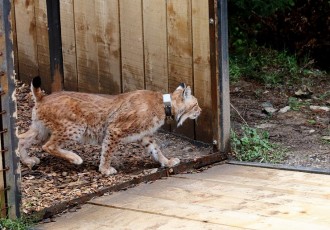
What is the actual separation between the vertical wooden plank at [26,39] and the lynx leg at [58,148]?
6.60ft

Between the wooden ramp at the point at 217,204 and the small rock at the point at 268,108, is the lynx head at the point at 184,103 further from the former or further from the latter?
the small rock at the point at 268,108

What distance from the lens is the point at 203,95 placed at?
6711 millimetres

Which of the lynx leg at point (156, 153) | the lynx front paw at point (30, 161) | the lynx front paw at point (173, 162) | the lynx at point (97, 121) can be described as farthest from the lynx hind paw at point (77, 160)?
the lynx front paw at point (173, 162)

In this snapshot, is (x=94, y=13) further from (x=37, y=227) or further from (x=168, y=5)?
(x=37, y=227)

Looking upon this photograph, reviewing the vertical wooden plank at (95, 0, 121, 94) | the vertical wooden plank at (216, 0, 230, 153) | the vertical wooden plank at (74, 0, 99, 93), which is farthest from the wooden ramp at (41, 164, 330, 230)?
the vertical wooden plank at (74, 0, 99, 93)

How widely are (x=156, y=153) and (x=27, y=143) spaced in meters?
1.02

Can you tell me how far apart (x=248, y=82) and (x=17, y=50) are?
2552mm

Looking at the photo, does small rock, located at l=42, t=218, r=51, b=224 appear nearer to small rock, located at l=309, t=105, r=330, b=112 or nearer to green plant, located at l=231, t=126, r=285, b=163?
green plant, located at l=231, t=126, r=285, b=163

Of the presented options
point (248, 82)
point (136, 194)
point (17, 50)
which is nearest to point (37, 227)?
point (136, 194)

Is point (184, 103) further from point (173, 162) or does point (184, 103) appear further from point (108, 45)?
point (108, 45)

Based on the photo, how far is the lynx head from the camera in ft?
20.9

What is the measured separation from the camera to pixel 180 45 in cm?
677

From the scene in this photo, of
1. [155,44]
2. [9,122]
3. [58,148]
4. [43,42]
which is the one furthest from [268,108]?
[9,122]

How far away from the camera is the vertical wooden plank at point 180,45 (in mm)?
6688
